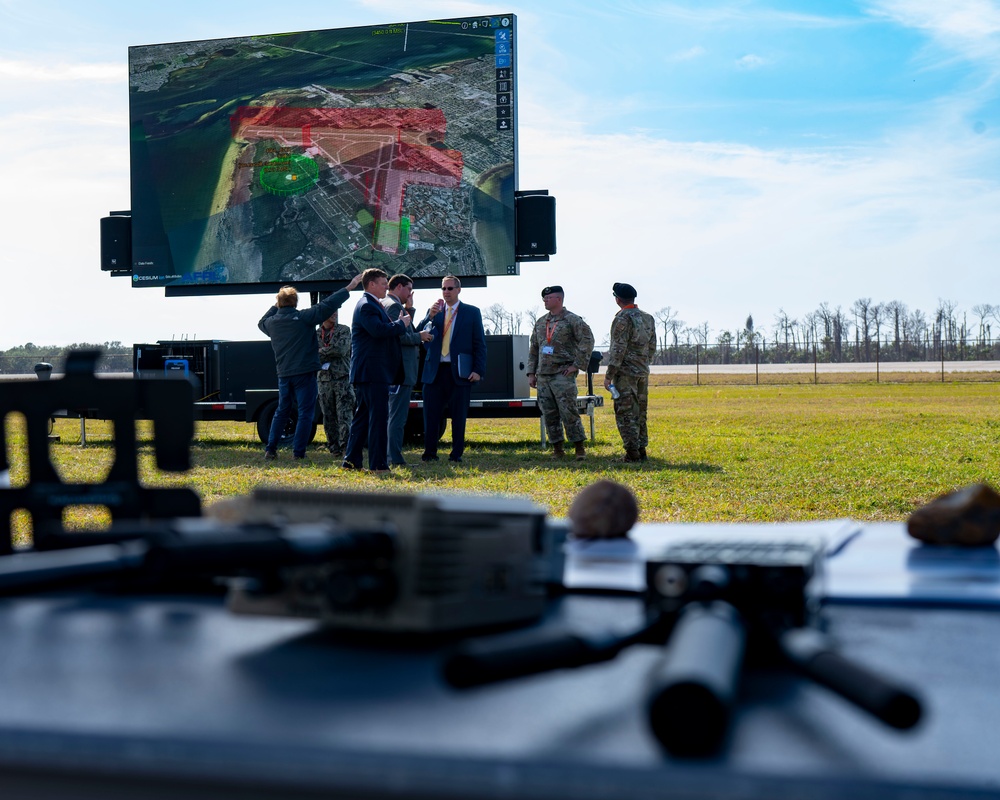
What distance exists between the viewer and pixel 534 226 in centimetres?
1237

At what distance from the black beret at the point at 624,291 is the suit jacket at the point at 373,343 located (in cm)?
215

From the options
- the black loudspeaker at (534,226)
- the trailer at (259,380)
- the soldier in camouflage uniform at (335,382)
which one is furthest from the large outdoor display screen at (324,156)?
the soldier in camouflage uniform at (335,382)

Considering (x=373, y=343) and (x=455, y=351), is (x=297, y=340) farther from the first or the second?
(x=455, y=351)

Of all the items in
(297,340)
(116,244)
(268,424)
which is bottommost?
(268,424)

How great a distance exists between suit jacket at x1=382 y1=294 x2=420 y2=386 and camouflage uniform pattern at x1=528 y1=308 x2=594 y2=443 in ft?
4.56

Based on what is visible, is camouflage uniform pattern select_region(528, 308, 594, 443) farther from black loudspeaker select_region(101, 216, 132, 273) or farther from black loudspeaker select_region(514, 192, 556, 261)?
black loudspeaker select_region(101, 216, 132, 273)

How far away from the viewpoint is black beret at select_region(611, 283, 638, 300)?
9477 millimetres

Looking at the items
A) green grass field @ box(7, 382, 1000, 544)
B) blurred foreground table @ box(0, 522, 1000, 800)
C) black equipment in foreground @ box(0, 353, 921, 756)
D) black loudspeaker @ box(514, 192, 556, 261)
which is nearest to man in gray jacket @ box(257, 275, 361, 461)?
green grass field @ box(7, 382, 1000, 544)

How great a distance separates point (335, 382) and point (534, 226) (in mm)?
3214

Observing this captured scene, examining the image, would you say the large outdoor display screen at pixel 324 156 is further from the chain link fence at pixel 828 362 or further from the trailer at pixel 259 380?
the chain link fence at pixel 828 362

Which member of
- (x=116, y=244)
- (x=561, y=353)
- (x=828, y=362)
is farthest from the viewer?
(x=828, y=362)

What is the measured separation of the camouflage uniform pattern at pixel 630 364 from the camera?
949 cm

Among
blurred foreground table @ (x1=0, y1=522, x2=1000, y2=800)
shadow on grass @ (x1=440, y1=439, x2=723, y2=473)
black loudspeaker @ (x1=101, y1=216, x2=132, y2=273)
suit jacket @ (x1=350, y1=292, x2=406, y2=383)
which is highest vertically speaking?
black loudspeaker @ (x1=101, y1=216, x2=132, y2=273)

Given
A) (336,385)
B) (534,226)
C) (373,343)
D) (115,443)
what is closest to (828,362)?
(534,226)
